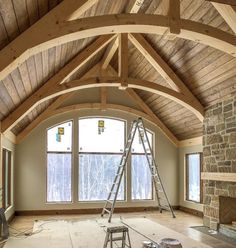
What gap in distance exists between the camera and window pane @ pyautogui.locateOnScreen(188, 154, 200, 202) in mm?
9531

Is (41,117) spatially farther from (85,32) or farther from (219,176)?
(85,32)

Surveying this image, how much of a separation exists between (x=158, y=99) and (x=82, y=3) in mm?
5424

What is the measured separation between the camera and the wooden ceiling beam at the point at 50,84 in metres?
6.58

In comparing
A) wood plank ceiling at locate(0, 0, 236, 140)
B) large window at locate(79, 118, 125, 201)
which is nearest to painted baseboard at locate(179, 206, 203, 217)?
large window at locate(79, 118, 125, 201)

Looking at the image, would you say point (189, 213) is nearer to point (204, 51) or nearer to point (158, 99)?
point (158, 99)

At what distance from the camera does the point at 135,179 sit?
33.7 feet

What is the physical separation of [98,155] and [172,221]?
9.98ft

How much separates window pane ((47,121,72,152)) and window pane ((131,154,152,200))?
205cm

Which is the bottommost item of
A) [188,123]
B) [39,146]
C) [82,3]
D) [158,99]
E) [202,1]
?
[39,146]

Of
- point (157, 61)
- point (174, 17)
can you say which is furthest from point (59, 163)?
point (174, 17)

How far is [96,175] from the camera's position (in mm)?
10000

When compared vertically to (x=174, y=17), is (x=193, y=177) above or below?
below

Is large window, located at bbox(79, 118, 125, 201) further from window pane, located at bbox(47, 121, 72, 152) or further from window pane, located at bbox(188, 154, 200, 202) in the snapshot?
window pane, located at bbox(188, 154, 200, 202)

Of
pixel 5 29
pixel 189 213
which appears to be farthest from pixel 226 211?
pixel 5 29
